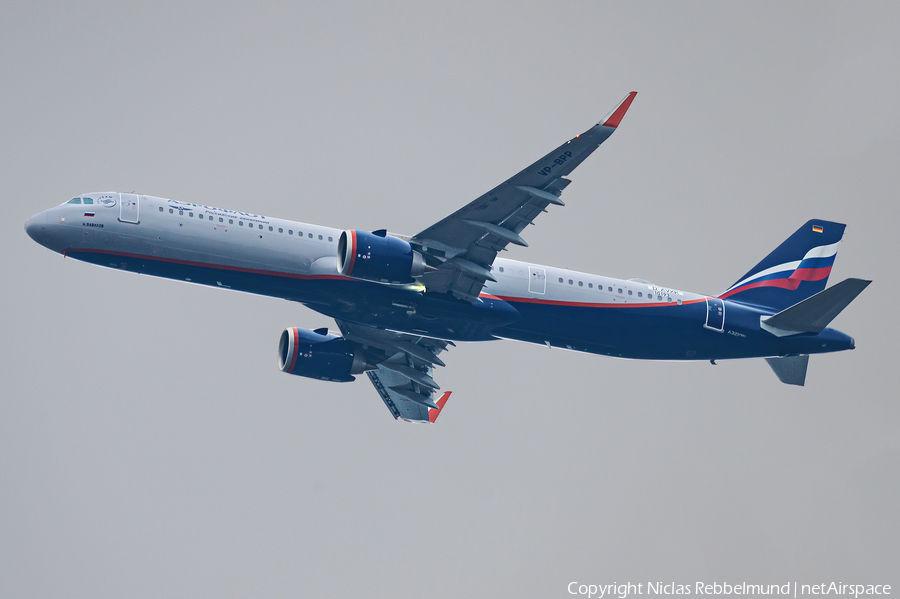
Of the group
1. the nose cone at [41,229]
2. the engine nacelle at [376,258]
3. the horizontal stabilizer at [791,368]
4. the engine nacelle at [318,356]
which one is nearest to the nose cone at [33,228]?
the nose cone at [41,229]

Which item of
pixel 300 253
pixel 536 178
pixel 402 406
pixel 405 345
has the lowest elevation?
pixel 402 406

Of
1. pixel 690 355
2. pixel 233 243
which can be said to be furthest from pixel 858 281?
pixel 233 243

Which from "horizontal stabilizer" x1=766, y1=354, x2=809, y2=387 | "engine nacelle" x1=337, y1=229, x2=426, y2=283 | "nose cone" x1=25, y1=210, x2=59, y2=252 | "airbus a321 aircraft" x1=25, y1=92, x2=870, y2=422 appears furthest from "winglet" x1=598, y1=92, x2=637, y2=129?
"nose cone" x1=25, y1=210, x2=59, y2=252

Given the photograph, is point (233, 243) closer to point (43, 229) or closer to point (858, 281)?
point (43, 229)

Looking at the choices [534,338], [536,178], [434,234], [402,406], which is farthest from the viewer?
[402,406]

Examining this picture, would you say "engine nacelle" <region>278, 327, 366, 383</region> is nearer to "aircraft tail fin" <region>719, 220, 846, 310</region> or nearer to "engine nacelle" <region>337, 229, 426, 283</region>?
"engine nacelle" <region>337, 229, 426, 283</region>

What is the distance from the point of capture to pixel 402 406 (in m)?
54.2

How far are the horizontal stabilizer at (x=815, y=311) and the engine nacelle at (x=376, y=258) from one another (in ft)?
64.5

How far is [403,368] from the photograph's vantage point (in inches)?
2053

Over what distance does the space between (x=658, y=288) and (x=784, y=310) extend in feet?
21.4

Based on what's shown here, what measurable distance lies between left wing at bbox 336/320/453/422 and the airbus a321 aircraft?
128 mm

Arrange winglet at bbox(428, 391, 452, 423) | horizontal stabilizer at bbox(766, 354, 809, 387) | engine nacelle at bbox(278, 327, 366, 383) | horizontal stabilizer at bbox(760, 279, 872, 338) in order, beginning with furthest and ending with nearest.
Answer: winglet at bbox(428, 391, 452, 423), engine nacelle at bbox(278, 327, 366, 383), horizontal stabilizer at bbox(766, 354, 809, 387), horizontal stabilizer at bbox(760, 279, 872, 338)

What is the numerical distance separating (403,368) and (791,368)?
21.4m

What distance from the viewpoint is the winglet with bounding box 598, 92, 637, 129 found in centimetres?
3516
